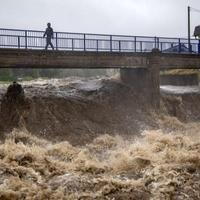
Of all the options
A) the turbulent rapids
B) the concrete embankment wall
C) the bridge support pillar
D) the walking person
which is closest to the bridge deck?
the bridge support pillar

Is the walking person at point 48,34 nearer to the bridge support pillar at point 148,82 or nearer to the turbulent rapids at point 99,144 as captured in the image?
the turbulent rapids at point 99,144

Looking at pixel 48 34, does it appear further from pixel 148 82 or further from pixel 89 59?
pixel 148 82

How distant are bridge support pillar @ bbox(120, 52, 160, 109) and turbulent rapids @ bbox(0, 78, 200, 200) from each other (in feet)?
1.65

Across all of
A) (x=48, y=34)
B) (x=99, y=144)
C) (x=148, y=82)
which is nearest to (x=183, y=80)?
(x=148, y=82)

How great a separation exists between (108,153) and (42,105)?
6.44 m

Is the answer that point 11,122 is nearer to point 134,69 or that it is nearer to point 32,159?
point 32,159

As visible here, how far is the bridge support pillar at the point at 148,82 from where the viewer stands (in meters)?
29.2

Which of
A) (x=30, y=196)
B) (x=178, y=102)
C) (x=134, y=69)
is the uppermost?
(x=134, y=69)

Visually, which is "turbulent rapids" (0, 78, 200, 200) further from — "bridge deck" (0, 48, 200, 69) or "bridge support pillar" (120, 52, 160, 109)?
"bridge deck" (0, 48, 200, 69)

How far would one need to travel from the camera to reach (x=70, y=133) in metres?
23.9

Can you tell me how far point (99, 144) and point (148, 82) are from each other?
7.89 metres

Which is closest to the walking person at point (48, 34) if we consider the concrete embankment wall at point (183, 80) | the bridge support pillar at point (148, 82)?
the bridge support pillar at point (148, 82)

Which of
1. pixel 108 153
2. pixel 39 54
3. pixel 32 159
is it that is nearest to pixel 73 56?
pixel 39 54

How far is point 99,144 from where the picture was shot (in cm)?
2294
